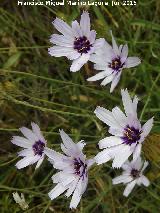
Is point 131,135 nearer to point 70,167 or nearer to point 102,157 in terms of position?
point 102,157

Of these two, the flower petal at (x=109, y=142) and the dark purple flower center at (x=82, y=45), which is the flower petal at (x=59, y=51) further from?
the flower petal at (x=109, y=142)

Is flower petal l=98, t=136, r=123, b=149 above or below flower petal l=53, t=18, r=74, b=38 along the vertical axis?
below

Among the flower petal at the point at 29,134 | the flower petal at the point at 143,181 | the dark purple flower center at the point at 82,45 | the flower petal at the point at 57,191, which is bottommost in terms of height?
the flower petal at the point at 143,181

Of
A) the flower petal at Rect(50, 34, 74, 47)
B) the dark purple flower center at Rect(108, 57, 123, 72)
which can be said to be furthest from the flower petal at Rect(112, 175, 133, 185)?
the flower petal at Rect(50, 34, 74, 47)

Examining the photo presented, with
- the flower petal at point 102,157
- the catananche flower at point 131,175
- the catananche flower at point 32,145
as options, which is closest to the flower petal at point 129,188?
the catananche flower at point 131,175

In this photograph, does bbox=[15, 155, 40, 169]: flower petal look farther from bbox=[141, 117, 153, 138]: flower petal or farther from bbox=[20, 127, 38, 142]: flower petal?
bbox=[141, 117, 153, 138]: flower petal

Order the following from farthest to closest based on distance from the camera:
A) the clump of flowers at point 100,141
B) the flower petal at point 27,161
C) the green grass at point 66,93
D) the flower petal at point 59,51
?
1. the green grass at point 66,93
2. the flower petal at point 27,161
3. the flower petal at point 59,51
4. the clump of flowers at point 100,141
